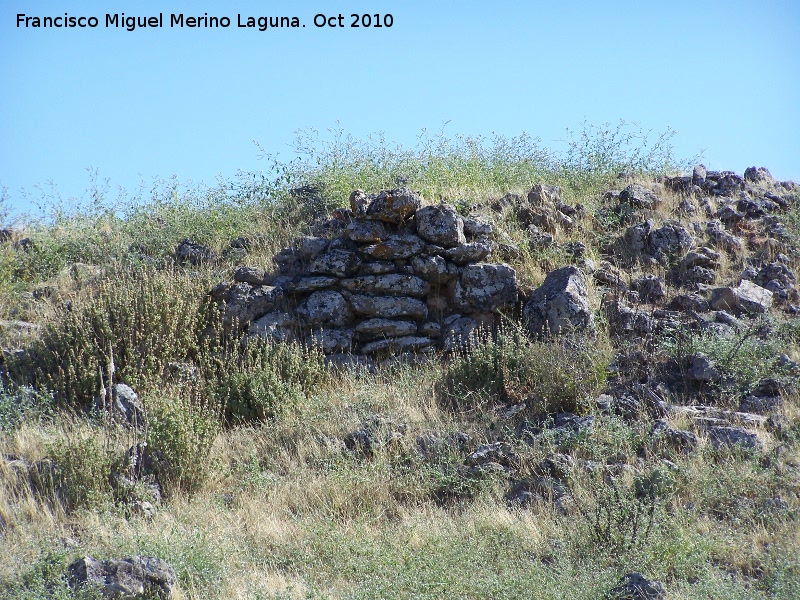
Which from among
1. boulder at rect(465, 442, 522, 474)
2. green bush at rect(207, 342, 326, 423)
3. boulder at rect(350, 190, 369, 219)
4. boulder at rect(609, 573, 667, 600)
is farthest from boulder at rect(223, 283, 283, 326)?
boulder at rect(609, 573, 667, 600)

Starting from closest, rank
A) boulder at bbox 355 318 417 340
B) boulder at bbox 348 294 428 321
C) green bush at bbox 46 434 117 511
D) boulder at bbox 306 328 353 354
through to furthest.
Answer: green bush at bbox 46 434 117 511, boulder at bbox 306 328 353 354, boulder at bbox 355 318 417 340, boulder at bbox 348 294 428 321

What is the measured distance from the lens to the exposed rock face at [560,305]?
31.1 ft

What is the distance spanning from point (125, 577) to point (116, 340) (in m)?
4.49

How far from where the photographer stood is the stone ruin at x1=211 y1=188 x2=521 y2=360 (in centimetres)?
1012

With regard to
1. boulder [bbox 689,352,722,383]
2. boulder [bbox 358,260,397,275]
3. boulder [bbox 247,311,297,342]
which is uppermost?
boulder [bbox 358,260,397,275]

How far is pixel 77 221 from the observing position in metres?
13.0

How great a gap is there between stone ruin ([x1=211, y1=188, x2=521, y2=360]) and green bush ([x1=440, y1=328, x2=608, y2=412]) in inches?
27.0

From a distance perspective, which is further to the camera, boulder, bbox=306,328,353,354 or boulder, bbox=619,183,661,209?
boulder, bbox=619,183,661,209

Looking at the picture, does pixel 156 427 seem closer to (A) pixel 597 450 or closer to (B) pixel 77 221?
(A) pixel 597 450

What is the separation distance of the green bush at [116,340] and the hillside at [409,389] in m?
0.04

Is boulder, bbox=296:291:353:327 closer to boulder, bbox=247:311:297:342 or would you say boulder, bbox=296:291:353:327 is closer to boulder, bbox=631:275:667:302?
boulder, bbox=247:311:297:342

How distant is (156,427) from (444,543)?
307 centimetres

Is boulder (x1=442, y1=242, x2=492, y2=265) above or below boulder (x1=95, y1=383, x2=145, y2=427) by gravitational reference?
above

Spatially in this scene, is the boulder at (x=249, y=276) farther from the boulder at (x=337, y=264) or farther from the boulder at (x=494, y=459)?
the boulder at (x=494, y=459)
